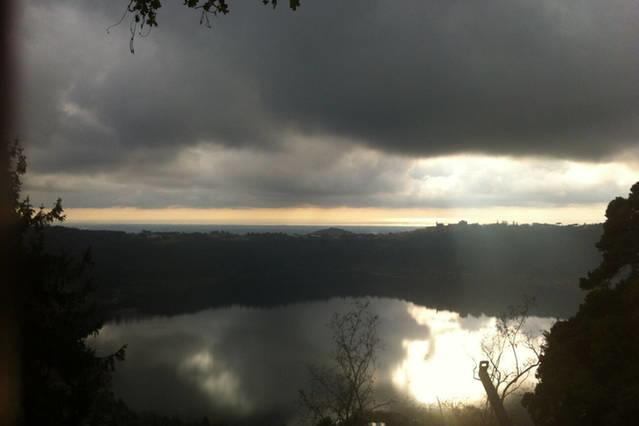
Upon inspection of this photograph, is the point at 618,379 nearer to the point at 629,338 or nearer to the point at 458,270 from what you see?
the point at 629,338

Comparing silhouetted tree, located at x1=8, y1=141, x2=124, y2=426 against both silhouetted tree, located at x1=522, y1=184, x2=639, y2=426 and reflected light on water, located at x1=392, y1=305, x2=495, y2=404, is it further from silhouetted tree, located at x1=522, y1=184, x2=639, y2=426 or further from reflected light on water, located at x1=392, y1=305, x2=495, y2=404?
reflected light on water, located at x1=392, y1=305, x2=495, y2=404

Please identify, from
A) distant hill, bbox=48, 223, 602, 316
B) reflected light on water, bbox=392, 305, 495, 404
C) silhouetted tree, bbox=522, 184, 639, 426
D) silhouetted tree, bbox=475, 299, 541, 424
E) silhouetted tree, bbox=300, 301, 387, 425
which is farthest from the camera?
distant hill, bbox=48, 223, 602, 316

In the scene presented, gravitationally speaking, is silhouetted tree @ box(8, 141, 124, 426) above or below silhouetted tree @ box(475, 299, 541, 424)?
above

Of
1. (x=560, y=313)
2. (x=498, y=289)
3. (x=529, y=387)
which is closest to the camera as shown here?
(x=529, y=387)

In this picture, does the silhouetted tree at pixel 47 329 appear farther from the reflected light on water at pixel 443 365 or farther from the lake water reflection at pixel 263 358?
the lake water reflection at pixel 263 358

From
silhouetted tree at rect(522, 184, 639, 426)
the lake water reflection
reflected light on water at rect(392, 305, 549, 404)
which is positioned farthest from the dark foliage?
the lake water reflection

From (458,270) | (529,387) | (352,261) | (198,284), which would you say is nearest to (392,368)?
(529,387)
